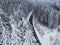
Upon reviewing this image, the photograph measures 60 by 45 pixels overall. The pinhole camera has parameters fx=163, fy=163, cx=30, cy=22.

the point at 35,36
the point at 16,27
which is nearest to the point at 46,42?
the point at 35,36

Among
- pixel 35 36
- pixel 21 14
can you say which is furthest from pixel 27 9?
pixel 35 36

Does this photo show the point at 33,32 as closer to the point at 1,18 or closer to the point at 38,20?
the point at 38,20

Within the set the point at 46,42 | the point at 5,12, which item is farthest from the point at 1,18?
the point at 46,42

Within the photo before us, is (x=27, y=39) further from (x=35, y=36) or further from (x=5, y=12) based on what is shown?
(x=5, y=12)

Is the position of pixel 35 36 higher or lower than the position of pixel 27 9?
lower

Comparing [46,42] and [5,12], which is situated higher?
[5,12]
